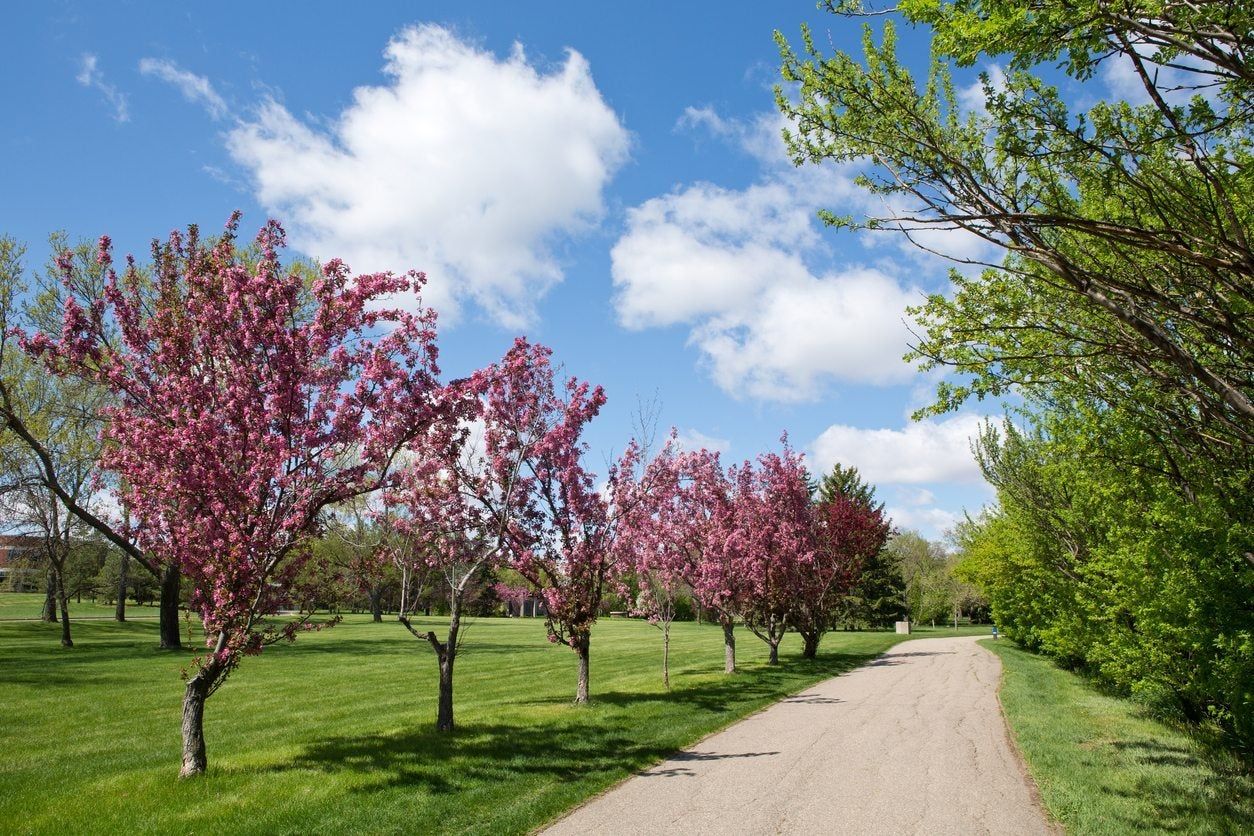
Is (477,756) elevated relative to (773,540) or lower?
lower

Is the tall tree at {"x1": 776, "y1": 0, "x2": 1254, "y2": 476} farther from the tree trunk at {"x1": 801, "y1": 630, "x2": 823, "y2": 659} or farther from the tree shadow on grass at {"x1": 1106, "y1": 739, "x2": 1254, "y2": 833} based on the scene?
the tree trunk at {"x1": 801, "y1": 630, "x2": 823, "y2": 659}

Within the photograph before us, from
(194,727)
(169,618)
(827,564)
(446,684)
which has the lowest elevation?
(169,618)

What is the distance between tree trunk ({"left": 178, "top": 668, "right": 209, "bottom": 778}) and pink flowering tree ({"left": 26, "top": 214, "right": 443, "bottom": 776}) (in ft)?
0.06

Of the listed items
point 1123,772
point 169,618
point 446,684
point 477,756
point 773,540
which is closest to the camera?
point 1123,772

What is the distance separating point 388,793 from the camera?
835cm

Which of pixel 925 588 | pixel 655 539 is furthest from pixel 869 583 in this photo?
pixel 655 539

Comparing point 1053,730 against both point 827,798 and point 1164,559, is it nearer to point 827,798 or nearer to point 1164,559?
point 1164,559

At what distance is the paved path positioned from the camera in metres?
7.37

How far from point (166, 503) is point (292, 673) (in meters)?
15.3

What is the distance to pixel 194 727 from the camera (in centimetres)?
923

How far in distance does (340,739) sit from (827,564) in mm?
20047

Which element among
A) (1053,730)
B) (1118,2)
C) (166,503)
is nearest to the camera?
(1118,2)

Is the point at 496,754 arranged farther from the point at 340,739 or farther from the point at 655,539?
the point at 655,539

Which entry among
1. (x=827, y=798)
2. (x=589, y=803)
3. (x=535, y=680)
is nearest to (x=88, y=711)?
(x=535, y=680)
